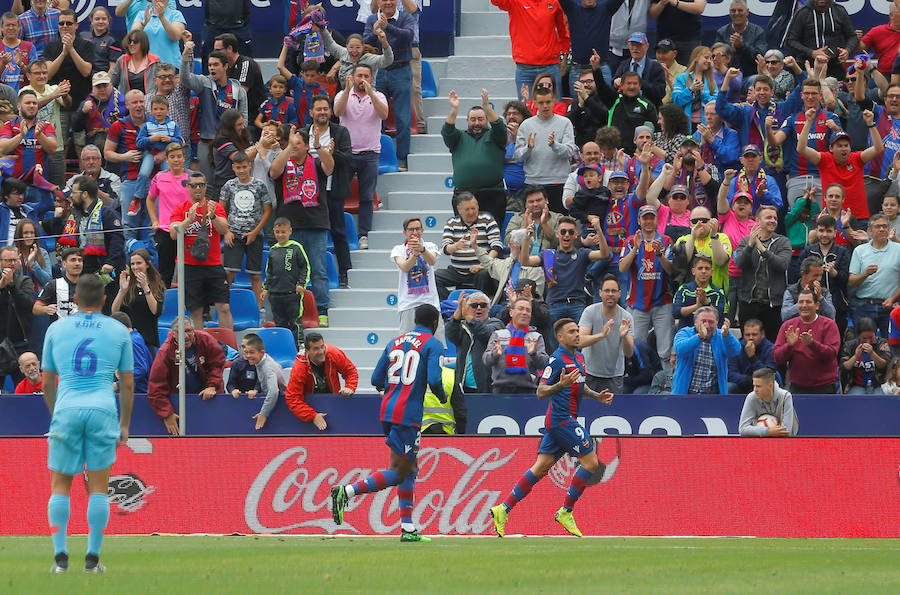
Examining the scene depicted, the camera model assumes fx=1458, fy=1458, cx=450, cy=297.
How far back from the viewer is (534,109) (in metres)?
19.3

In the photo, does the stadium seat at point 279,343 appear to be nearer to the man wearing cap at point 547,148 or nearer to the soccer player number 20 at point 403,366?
the man wearing cap at point 547,148

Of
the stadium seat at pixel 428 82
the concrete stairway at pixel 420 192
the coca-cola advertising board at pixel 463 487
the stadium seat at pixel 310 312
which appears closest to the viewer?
the coca-cola advertising board at pixel 463 487

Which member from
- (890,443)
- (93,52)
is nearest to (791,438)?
(890,443)

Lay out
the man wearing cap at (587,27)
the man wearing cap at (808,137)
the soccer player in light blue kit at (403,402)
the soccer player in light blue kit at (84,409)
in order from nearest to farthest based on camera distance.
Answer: the soccer player in light blue kit at (84,409), the soccer player in light blue kit at (403,402), the man wearing cap at (808,137), the man wearing cap at (587,27)

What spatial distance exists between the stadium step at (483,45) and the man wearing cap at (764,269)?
6.57 meters

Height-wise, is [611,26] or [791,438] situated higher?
[611,26]

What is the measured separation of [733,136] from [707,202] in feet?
3.39

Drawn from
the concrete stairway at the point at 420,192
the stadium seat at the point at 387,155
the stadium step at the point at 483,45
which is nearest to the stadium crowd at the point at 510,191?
the stadium seat at the point at 387,155

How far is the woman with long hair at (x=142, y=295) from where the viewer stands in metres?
16.2

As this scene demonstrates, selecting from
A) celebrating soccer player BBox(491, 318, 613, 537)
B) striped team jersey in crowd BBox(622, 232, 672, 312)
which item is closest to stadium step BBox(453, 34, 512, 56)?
striped team jersey in crowd BBox(622, 232, 672, 312)

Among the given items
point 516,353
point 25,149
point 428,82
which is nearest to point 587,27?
point 428,82

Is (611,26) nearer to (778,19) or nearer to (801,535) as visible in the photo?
(778,19)

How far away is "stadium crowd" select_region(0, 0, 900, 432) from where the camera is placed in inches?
631

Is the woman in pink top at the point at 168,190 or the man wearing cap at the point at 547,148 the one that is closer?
the woman in pink top at the point at 168,190
